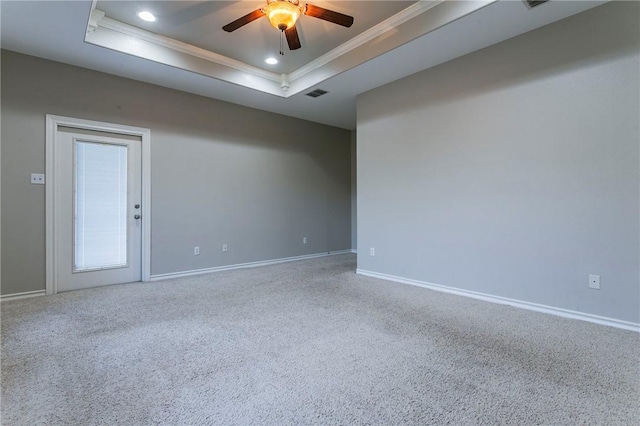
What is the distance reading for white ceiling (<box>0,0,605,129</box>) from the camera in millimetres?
2746

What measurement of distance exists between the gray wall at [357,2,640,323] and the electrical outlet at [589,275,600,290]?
0.12ft

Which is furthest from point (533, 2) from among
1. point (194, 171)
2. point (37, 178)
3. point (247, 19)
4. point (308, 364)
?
point (37, 178)

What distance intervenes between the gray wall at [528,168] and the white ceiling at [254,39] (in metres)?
0.28

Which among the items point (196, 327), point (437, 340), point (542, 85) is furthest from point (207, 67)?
point (437, 340)

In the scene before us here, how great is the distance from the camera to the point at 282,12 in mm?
2564

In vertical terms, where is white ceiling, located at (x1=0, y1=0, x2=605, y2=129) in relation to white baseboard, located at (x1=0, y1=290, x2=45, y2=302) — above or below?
above

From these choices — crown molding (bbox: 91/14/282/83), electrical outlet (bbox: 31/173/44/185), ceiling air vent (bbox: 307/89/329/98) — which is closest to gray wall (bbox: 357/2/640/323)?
ceiling air vent (bbox: 307/89/329/98)

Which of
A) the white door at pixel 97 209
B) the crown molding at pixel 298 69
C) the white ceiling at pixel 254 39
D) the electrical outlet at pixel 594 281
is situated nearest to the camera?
the electrical outlet at pixel 594 281

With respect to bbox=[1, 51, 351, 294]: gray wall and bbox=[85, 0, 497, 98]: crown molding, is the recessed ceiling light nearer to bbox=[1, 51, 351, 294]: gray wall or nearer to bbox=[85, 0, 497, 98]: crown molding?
bbox=[85, 0, 497, 98]: crown molding

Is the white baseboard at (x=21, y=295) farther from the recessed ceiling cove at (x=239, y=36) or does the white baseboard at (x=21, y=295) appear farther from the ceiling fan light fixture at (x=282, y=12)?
the ceiling fan light fixture at (x=282, y=12)

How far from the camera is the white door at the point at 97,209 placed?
3619mm

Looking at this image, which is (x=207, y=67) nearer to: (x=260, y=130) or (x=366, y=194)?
(x=260, y=130)

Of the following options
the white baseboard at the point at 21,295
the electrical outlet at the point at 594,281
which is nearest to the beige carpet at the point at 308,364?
the white baseboard at the point at 21,295

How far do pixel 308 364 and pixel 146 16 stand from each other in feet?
12.2
